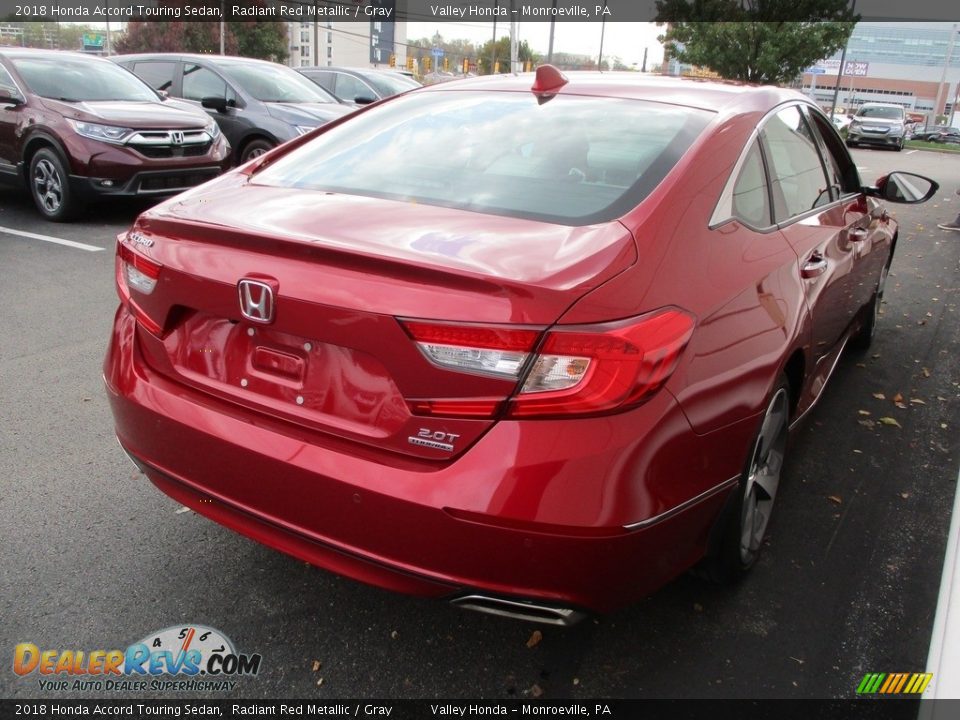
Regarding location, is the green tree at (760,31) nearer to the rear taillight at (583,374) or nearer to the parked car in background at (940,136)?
the parked car in background at (940,136)

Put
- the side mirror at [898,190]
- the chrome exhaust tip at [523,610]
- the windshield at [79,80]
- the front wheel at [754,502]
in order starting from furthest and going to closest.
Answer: the windshield at [79,80] < the side mirror at [898,190] < the front wheel at [754,502] < the chrome exhaust tip at [523,610]

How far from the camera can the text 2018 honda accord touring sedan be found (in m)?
1.85

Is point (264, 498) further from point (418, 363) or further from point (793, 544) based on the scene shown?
point (793, 544)

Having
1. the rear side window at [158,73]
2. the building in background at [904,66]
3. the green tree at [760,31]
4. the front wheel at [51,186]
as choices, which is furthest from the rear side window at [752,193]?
the building in background at [904,66]

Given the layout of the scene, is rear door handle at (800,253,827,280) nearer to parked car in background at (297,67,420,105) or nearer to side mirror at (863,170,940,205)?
side mirror at (863,170,940,205)

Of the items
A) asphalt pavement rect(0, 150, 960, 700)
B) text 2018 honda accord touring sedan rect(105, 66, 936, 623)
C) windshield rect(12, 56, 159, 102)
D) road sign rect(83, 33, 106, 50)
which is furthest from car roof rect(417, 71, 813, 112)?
road sign rect(83, 33, 106, 50)

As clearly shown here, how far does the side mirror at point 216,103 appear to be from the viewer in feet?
32.9

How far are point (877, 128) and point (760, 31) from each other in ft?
30.1

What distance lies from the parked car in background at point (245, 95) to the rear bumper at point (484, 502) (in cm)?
806

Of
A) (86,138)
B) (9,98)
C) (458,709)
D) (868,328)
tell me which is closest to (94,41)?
(9,98)

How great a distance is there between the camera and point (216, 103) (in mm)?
10023

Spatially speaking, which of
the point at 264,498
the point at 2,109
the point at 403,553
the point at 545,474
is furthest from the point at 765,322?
the point at 2,109

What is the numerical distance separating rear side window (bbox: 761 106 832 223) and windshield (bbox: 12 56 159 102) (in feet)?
24.4

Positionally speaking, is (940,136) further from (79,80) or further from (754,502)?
(754,502)
